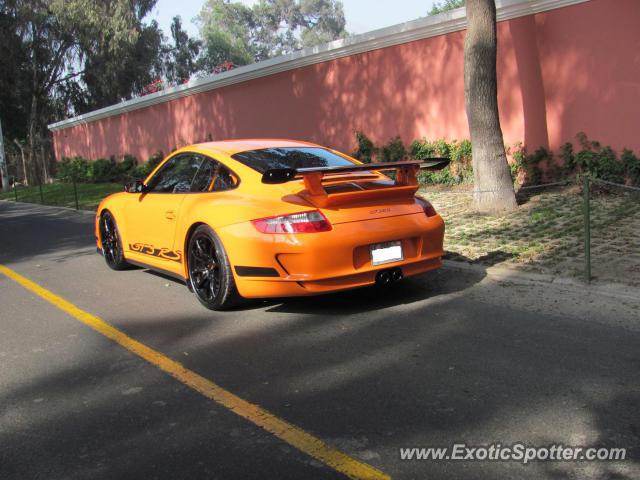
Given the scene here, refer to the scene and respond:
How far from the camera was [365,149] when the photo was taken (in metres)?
14.6

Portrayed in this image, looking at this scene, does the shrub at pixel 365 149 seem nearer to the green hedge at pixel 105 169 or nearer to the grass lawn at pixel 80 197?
the grass lawn at pixel 80 197

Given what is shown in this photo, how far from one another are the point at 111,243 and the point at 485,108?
220 inches

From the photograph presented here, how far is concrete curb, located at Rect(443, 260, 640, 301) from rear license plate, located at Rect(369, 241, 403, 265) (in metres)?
1.56

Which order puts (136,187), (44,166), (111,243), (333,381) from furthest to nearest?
(44,166) → (111,243) → (136,187) → (333,381)

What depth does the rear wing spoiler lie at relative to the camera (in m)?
5.14

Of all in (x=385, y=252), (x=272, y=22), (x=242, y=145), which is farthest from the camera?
(x=272, y=22)

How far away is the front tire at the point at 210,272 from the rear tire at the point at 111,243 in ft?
6.60

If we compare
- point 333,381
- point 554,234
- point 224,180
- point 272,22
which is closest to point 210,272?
point 224,180

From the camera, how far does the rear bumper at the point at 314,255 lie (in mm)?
5094

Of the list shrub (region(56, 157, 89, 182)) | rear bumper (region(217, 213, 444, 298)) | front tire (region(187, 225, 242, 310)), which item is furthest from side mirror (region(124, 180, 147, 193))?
shrub (region(56, 157, 89, 182))

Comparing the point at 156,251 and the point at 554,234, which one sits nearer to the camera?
the point at 156,251

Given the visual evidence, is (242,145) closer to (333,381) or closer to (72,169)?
(333,381)

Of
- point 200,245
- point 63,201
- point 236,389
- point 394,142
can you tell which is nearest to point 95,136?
point 63,201

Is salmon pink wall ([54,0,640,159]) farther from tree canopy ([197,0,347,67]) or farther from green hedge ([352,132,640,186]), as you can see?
tree canopy ([197,0,347,67])
